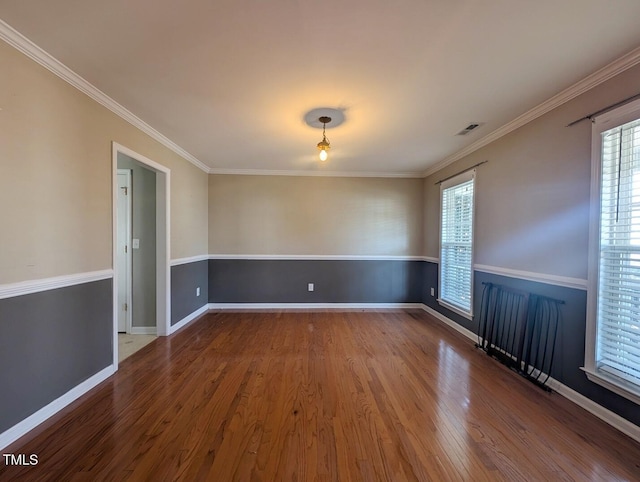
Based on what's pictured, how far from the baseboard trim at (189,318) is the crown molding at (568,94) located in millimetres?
4475

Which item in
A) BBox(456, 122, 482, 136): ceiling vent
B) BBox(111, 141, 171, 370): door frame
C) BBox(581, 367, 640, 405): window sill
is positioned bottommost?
BBox(581, 367, 640, 405): window sill

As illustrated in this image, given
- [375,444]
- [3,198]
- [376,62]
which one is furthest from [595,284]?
[3,198]

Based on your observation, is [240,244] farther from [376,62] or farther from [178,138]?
[376,62]

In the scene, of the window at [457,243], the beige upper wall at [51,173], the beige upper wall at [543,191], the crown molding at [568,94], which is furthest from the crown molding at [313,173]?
the beige upper wall at [51,173]

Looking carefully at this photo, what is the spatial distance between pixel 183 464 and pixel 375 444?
1104 millimetres

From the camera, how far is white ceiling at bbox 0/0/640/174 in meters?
1.42

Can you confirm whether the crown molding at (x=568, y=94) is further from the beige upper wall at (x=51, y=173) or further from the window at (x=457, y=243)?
the beige upper wall at (x=51, y=173)

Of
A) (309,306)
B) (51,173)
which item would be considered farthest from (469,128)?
(51,173)

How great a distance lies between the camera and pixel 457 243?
12.5ft

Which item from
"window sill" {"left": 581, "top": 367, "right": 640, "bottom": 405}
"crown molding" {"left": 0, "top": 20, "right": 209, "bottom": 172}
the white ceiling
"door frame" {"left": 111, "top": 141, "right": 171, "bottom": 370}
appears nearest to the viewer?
the white ceiling

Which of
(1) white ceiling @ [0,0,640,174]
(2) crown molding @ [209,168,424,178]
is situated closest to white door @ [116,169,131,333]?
(1) white ceiling @ [0,0,640,174]

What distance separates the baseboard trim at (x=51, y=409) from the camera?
162 cm

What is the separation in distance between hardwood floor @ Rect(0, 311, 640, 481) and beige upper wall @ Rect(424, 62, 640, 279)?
1130mm

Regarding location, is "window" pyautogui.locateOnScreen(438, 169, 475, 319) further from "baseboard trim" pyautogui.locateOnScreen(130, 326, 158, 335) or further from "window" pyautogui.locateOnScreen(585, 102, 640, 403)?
"baseboard trim" pyautogui.locateOnScreen(130, 326, 158, 335)
